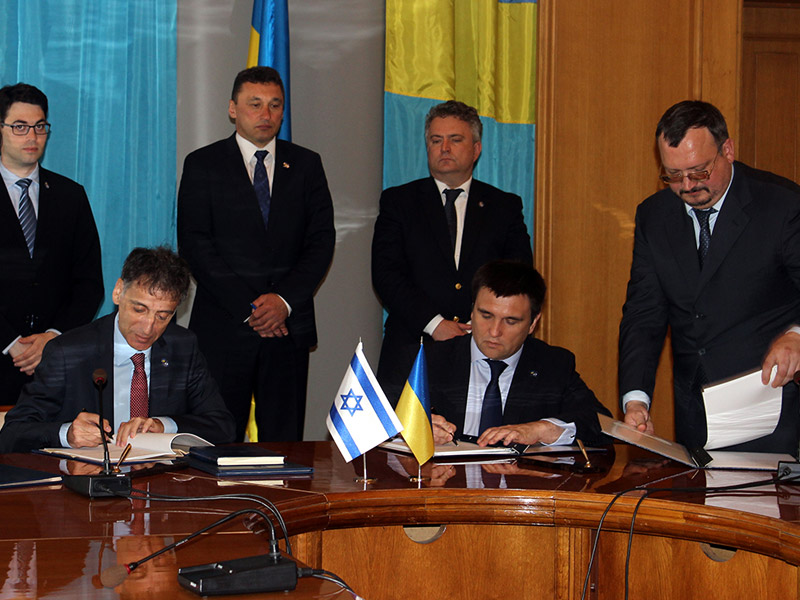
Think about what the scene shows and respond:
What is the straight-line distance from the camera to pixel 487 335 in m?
3.24

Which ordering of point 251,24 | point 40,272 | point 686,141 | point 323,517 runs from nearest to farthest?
point 323,517, point 686,141, point 40,272, point 251,24

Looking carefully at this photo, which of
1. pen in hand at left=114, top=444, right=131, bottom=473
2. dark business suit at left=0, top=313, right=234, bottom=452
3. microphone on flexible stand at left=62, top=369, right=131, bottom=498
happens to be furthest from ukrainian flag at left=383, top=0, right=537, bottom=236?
microphone on flexible stand at left=62, top=369, right=131, bottom=498

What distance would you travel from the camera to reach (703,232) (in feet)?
10.4

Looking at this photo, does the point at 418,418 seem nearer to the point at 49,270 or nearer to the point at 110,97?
the point at 49,270

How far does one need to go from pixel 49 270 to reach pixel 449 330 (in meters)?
1.60

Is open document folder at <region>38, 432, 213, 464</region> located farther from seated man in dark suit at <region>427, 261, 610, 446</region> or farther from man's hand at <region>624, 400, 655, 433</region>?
Result: man's hand at <region>624, 400, 655, 433</region>

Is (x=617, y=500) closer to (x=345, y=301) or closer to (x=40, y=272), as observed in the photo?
(x=40, y=272)

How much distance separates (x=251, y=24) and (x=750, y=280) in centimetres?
289

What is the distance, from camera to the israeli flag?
2543 mm

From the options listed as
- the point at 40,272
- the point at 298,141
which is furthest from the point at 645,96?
the point at 40,272

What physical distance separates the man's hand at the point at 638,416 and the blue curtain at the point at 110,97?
2598 millimetres

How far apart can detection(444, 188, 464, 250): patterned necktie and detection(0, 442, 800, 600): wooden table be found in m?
1.84

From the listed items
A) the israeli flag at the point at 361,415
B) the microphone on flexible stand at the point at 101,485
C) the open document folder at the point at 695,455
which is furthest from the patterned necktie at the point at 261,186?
the microphone on flexible stand at the point at 101,485

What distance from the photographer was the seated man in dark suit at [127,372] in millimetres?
2920
